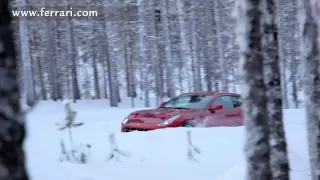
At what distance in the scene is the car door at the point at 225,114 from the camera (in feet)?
37.2

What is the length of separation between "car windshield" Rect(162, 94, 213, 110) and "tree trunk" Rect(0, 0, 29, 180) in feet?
28.9

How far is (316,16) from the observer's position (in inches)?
269

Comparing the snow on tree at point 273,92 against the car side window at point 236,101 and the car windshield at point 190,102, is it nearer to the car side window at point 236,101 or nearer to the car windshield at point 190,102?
the car windshield at point 190,102

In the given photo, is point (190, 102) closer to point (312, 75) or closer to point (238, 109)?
point (238, 109)

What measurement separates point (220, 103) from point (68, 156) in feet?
15.4

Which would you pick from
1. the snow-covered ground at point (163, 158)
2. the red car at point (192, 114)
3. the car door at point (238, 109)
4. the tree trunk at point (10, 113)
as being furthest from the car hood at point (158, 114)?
the tree trunk at point (10, 113)

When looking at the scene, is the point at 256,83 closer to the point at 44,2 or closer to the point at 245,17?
the point at 245,17

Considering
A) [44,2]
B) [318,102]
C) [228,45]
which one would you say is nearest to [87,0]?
[44,2]

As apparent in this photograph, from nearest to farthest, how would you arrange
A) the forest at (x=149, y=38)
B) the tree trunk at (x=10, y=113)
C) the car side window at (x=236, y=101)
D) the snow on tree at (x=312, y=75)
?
the tree trunk at (x=10, y=113), the snow on tree at (x=312, y=75), the car side window at (x=236, y=101), the forest at (x=149, y=38)

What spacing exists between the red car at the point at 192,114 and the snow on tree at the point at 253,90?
5303mm

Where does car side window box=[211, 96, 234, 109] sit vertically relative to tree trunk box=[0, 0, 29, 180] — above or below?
below

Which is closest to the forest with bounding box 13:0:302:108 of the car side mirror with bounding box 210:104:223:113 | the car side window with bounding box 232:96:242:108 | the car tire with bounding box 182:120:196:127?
the car side window with bounding box 232:96:242:108

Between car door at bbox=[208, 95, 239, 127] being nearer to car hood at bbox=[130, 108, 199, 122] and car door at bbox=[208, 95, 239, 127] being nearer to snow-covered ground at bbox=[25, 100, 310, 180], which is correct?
car hood at bbox=[130, 108, 199, 122]

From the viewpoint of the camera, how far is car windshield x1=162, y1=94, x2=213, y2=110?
11.5m
